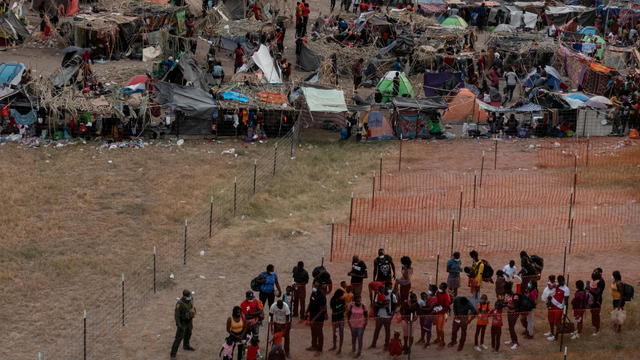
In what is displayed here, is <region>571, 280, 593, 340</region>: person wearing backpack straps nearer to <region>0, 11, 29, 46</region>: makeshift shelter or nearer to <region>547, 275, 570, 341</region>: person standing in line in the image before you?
<region>547, 275, 570, 341</region>: person standing in line

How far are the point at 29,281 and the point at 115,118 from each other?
1046cm

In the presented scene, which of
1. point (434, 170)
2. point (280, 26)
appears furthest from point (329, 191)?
point (280, 26)

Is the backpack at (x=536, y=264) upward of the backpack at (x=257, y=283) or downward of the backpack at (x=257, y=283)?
upward

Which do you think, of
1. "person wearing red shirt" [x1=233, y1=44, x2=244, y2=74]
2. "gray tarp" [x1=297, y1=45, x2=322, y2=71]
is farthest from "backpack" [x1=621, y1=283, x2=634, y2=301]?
"gray tarp" [x1=297, y1=45, x2=322, y2=71]

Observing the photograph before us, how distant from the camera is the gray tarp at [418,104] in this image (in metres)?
33.6

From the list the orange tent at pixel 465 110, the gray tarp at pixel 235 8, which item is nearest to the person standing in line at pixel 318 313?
the orange tent at pixel 465 110

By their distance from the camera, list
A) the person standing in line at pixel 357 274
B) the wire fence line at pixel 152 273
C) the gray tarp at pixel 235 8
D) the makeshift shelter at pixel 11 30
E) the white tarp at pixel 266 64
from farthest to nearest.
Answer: the gray tarp at pixel 235 8 < the makeshift shelter at pixel 11 30 < the white tarp at pixel 266 64 < the person standing in line at pixel 357 274 < the wire fence line at pixel 152 273

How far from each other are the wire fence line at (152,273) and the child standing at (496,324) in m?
7.23

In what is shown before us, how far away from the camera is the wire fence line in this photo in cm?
1989

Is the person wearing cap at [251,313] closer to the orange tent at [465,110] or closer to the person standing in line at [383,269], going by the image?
the person standing in line at [383,269]

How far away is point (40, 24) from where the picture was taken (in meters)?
42.5

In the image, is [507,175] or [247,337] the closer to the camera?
[247,337]

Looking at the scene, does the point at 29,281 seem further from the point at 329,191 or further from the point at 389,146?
the point at 389,146

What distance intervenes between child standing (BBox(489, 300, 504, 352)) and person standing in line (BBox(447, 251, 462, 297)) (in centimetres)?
172
